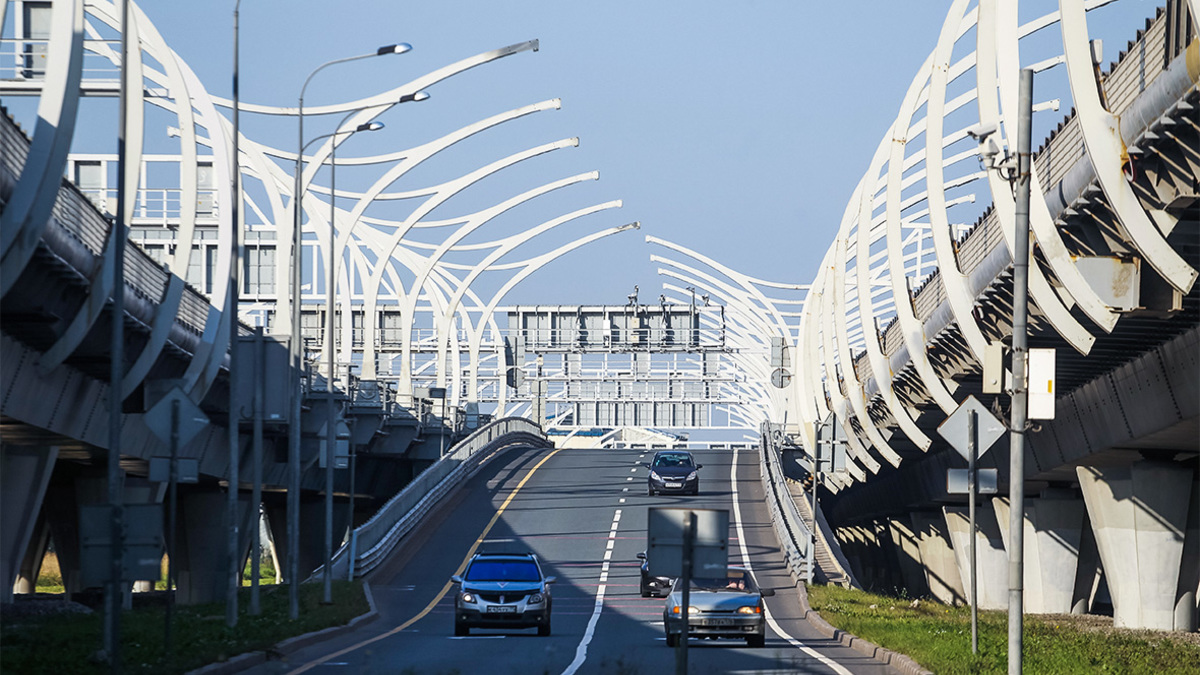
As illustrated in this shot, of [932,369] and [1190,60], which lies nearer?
[1190,60]

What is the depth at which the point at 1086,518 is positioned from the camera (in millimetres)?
46688

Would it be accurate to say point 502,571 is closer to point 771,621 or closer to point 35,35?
point 771,621

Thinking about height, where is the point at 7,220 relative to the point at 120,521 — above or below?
above

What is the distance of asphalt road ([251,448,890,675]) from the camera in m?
23.1

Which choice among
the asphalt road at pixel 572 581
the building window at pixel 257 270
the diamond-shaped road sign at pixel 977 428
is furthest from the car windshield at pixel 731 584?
the building window at pixel 257 270

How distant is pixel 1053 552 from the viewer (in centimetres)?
4584

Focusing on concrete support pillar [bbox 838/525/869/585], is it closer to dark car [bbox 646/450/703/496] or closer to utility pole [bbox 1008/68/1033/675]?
dark car [bbox 646/450/703/496]

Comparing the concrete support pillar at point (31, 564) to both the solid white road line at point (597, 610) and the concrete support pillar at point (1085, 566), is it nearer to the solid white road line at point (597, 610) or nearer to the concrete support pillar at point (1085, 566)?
the solid white road line at point (597, 610)

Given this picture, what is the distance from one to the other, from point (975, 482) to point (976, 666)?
11.0 feet

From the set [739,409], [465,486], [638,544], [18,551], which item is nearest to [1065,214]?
[18,551]

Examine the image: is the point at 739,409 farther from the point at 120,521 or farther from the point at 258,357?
the point at 120,521

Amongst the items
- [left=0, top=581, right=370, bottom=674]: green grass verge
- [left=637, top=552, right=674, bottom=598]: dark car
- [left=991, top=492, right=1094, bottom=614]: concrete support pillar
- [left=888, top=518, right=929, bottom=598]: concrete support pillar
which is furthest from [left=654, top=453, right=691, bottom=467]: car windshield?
[left=0, top=581, right=370, bottom=674]: green grass verge

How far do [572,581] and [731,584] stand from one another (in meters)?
16.0

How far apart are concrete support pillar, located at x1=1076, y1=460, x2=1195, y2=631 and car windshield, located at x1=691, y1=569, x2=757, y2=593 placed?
9.86m
